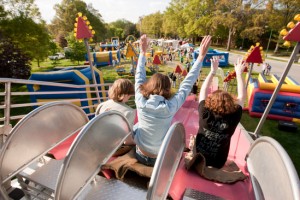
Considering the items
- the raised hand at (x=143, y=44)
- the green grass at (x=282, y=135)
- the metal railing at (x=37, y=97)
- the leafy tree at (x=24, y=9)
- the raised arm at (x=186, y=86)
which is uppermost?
the leafy tree at (x=24, y=9)

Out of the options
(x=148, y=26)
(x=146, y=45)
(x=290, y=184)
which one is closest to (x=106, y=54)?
(x=146, y=45)

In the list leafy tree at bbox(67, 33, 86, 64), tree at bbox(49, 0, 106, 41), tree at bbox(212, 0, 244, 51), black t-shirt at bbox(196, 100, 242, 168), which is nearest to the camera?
black t-shirt at bbox(196, 100, 242, 168)

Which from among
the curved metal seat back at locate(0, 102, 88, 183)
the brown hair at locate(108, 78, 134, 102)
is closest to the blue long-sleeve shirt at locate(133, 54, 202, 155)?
the brown hair at locate(108, 78, 134, 102)

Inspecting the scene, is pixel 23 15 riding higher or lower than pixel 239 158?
higher

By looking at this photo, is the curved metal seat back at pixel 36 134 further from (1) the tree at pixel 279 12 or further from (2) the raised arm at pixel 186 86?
(1) the tree at pixel 279 12

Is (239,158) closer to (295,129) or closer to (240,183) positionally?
(240,183)

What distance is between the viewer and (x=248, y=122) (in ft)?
23.9

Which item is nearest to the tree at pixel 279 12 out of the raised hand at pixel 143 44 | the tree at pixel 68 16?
the raised hand at pixel 143 44

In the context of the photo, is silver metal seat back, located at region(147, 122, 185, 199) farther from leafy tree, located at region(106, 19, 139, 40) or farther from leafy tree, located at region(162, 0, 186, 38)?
leafy tree, located at region(106, 19, 139, 40)

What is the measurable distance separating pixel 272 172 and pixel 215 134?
719 millimetres

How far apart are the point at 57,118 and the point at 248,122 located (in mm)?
6859

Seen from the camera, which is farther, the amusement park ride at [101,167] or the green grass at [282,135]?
the green grass at [282,135]

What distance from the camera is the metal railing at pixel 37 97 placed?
2.67 metres

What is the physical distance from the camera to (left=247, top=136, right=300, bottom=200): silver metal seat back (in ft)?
4.06
